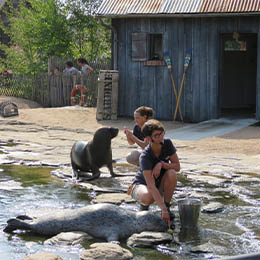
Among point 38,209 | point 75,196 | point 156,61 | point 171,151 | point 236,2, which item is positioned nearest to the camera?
point 171,151

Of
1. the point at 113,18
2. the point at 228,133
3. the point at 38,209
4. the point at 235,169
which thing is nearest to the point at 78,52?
the point at 113,18

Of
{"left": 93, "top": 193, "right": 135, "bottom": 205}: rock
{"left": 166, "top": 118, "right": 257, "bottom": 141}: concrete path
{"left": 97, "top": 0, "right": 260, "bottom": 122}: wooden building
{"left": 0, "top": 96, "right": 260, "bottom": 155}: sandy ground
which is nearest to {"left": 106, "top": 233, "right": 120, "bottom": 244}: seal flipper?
{"left": 93, "top": 193, "right": 135, "bottom": 205}: rock

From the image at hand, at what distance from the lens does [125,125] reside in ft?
51.1

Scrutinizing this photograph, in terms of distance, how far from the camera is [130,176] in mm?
8750

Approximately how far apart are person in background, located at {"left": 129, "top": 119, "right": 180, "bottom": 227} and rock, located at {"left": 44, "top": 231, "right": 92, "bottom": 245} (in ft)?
2.64

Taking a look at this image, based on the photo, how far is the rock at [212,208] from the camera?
6.69m

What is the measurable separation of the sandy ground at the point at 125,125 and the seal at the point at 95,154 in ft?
9.67

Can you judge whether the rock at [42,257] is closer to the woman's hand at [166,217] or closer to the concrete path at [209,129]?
the woman's hand at [166,217]

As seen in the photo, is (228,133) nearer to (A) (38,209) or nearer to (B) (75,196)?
(B) (75,196)

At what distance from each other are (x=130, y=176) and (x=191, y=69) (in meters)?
7.70

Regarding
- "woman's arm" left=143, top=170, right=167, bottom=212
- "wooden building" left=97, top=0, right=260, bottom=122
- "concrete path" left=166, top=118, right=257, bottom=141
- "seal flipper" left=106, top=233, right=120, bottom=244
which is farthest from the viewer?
"wooden building" left=97, top=0, right=260, bottom=122

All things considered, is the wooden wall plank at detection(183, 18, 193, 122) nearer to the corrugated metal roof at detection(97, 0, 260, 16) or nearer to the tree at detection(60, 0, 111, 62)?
the corrugated metal roof at detection(97, 0, 260, 16)

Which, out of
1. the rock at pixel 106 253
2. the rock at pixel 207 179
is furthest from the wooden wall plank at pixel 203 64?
the rock at pixel 106 253

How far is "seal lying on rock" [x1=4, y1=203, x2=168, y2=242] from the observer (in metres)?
5.76
